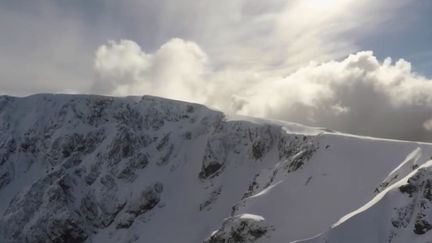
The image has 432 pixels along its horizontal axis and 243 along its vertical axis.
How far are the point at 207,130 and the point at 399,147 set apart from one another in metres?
94.9

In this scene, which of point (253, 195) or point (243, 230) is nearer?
point (243, 230)

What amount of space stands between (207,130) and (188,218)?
40516mm

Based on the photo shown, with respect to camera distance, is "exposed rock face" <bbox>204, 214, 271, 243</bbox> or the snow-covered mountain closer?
the snow-covered mountain

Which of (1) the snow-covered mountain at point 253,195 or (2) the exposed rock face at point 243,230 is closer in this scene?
(1) the snow-covered mountain at point 253,195

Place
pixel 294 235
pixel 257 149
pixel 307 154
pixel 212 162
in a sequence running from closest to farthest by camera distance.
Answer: pixel 294 235 → pixel 307 154 → pixel 257 149 → pixel 212 162

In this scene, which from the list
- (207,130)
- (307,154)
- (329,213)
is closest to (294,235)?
(329,213)

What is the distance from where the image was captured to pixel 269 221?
374ft

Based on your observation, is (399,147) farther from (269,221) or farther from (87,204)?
(87,204)

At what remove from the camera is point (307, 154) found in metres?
130

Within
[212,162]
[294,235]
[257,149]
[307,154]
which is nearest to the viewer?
[294,235]

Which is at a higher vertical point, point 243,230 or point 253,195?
point 253,195

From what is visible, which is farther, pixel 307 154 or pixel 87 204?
pixel 87 204

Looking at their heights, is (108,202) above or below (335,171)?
below

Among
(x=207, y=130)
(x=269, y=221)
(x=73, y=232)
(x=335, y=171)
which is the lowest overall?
(x=73, y=232)
